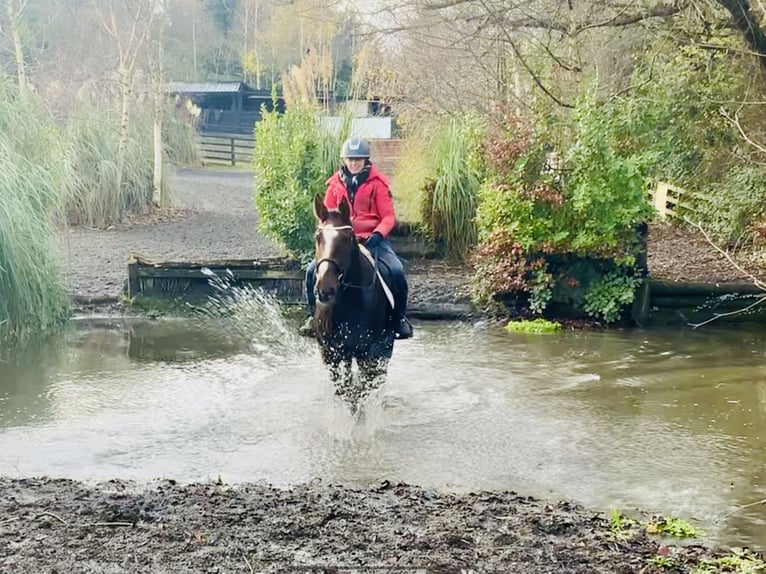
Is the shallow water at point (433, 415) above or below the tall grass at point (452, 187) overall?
below

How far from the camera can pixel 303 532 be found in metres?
4.92

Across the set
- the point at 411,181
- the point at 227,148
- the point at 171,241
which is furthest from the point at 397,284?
the point at 227,148

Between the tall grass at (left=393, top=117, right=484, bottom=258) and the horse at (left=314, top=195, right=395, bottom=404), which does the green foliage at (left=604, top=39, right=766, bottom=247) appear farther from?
the horse at (left=314, top=195, right=395, bottom=404)

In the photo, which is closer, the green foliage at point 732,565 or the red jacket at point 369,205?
the green foliage at point 732,565

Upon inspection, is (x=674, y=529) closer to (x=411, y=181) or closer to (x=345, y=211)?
(x=345, y=211)

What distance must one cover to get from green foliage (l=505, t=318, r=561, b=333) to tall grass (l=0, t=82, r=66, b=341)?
5383 mm

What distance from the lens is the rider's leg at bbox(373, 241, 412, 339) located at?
322 inches

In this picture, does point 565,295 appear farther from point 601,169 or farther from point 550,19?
point 550,19

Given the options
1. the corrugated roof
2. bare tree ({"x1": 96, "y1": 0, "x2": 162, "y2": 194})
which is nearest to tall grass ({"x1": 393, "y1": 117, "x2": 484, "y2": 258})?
bare tree ({"x1": 96, "y1": 0, "x2": 162, "y2": 194})

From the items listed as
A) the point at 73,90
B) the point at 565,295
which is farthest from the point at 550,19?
the point at 73,90

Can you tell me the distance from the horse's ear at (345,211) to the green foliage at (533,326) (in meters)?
4.94

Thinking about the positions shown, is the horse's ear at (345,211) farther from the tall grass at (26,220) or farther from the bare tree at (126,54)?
the bare tree at (126,54)

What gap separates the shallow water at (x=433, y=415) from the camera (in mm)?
6473

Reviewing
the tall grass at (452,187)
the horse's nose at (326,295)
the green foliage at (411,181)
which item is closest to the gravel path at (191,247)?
the tall grass at (452,187)
